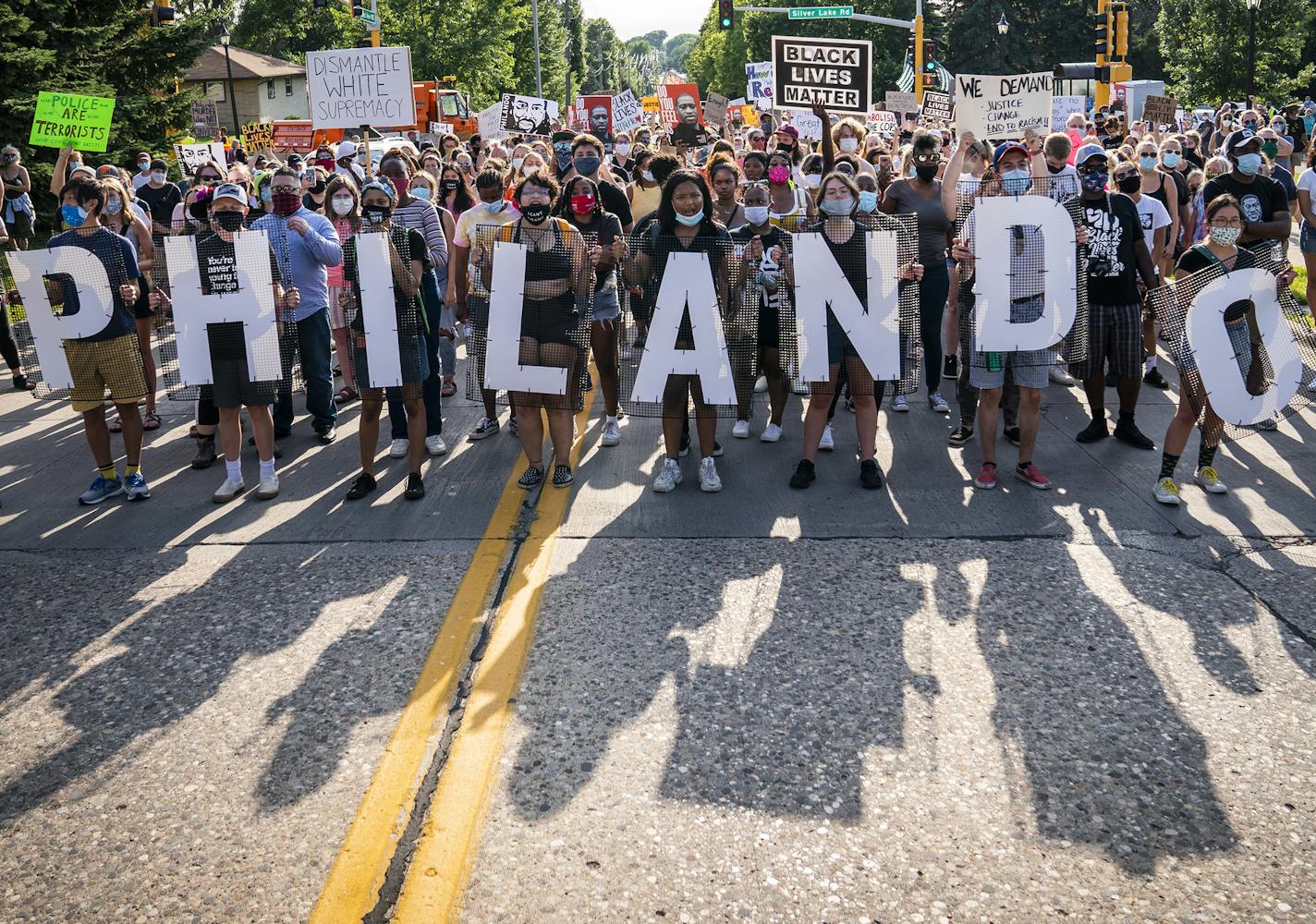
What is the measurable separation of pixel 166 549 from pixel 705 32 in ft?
442

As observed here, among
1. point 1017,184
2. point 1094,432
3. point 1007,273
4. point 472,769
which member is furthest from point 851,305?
point 472,769

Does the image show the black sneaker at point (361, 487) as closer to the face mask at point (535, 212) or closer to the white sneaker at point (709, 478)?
the face mask at point (535, 212)

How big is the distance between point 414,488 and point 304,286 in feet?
6.19

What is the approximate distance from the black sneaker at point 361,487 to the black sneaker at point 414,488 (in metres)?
0.24

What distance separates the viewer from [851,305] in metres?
7.15

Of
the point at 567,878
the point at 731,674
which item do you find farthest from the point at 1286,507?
the point at 567,878

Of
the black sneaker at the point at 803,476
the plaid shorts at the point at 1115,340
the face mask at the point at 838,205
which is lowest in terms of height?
the black sneaker at the point at 803,476

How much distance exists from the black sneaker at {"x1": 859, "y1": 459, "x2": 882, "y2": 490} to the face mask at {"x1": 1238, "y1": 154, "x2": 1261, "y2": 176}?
415 centimetres

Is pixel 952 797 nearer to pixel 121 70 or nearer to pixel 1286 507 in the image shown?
pixel 1286 507

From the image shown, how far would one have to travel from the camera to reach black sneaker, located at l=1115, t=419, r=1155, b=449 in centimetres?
796

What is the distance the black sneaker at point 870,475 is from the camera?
23.6ft

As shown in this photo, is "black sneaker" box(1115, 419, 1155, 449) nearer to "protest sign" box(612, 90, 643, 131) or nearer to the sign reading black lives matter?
the sign reading black lives matter

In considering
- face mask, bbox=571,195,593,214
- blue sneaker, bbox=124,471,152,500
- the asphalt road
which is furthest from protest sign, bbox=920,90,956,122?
blue sneaker, bbox=124,471,152,500

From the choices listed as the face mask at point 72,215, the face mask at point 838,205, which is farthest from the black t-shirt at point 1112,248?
the face mask at point 72,215
